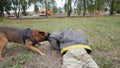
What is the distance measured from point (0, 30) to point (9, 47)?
77cm

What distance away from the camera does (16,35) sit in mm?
4844

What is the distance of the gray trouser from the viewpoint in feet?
13.9

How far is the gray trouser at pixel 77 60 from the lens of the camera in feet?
13.9

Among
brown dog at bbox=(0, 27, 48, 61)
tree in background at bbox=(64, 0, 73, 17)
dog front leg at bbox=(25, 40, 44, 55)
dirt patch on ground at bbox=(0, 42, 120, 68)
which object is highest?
tree in background at bbox=(64, 0, 73, 17)

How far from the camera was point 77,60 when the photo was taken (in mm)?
4340

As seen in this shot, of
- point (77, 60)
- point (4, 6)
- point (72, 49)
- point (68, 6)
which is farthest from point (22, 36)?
point (68, 6)

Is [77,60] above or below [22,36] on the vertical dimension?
below

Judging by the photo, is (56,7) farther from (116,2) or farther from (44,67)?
(44,67)

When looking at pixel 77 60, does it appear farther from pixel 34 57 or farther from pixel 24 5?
pixel 24 5

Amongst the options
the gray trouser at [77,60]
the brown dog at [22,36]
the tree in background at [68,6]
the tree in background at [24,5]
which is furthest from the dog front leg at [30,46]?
the tree in background at [68,6]

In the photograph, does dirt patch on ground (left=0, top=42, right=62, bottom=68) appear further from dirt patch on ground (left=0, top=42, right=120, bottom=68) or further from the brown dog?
the brown dog

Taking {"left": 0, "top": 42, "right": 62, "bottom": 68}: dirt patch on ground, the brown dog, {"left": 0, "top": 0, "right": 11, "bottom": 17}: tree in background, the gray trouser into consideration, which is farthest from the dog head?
{"left": 0, "top": 0, "right": 11, "bottom": 17}: tree in background

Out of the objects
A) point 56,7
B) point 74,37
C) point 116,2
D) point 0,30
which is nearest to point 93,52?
point 74,37

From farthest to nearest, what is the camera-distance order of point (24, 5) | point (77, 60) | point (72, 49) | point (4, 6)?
point (24, 5)
point (4, 6)
point (72, 49)
point (77, 60)
